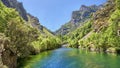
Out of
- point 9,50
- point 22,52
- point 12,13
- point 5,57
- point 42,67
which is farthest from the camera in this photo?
point 12,13

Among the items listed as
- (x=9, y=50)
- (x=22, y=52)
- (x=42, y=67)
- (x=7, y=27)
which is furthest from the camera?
(x=22, y=52)

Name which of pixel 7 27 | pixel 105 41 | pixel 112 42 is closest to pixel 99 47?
pixel 105 41

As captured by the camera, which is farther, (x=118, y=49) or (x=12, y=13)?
(x=118, y=49)

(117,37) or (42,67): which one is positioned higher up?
(117,37)

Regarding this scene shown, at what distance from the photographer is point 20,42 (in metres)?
89.5

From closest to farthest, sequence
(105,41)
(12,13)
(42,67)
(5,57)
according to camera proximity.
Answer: (5,57), (42,67), (12,13), (105,41)

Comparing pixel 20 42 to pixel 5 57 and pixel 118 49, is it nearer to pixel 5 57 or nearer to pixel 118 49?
pixel 5 57

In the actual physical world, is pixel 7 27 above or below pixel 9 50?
above

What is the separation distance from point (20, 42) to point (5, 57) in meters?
34.9

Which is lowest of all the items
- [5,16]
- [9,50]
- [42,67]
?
[42,67]

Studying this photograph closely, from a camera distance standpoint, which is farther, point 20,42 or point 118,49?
point 118,49

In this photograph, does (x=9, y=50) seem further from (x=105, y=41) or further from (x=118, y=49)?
(x=105, y=41)

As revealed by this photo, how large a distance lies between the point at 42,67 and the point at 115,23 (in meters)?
57.2

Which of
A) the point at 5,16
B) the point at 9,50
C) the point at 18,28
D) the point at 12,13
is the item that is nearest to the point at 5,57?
the point at 9,50
